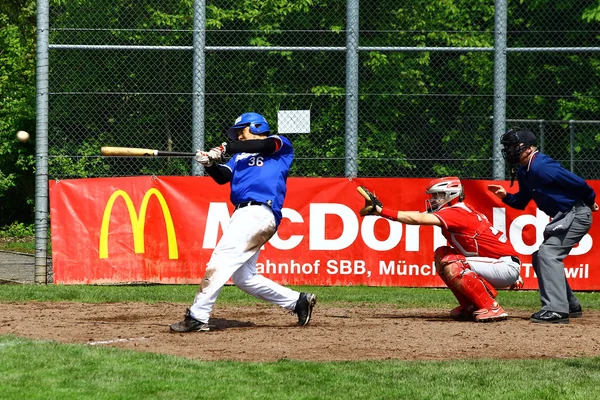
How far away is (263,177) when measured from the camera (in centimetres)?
862

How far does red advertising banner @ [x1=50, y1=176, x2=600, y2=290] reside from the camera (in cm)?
1281

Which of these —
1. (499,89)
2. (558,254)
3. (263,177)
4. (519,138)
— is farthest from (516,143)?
(499,89)

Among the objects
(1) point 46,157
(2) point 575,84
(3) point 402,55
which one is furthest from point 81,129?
(2) point 575,84

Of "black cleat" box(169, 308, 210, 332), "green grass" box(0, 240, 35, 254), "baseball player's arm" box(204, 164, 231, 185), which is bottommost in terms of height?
"green grass" box(0, 240, 35, 254)

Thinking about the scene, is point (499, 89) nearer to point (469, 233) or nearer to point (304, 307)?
point (469, 233)

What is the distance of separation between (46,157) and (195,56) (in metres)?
2.29

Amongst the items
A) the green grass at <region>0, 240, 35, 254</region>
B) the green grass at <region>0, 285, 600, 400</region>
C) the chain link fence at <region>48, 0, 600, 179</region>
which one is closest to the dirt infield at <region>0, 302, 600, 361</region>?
the green grass at <region>0, 285, 600, 400</region>

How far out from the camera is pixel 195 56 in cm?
1303

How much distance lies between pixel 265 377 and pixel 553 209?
4.27m

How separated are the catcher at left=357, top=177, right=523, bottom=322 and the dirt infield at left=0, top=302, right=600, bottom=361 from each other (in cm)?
25

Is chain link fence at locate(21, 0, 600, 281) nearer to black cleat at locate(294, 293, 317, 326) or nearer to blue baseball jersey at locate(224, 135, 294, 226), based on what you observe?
blue baseball jersey at locate(224, 135, 294, 226)

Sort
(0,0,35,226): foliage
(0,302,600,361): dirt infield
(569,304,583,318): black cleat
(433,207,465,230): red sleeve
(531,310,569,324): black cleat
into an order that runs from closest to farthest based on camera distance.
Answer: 1. (0,302,600,361): dirt infield
2. (433,207,465,230): red sleeve
3. (531,310,569,324): black cleat
4. (569,304,583,318): black cleat
5. (0,0,35,226): foliage

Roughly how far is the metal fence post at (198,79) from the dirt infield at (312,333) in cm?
321

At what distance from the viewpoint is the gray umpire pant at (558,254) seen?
368 inches
